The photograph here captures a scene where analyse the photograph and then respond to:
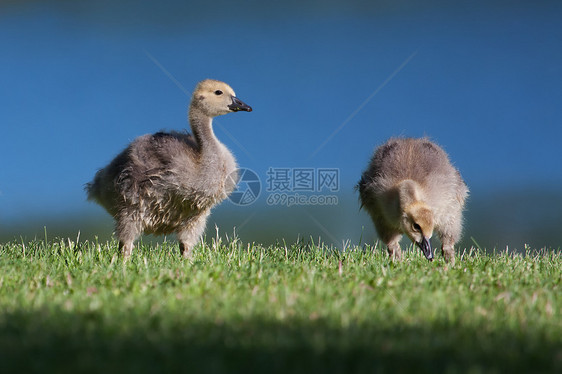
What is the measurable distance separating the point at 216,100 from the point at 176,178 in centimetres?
136

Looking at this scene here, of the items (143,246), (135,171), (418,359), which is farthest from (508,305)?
(143,246)

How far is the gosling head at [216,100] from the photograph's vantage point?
789cm

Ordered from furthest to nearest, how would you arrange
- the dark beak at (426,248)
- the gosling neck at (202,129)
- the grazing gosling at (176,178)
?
the gosling neck at (202,129), the grazing gosling at (176,178), the dark beak at (426,248)

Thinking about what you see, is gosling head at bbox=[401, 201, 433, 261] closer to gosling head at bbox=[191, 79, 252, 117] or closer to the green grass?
the green grass

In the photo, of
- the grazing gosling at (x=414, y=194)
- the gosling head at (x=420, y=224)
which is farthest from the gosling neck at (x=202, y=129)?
the gosling head at (x=420, y=224)

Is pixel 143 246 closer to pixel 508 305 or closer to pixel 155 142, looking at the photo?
pixel 155 142

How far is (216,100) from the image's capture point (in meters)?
7.90

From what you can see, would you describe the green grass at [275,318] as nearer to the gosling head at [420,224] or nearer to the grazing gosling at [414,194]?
the gosling head at [420,224]

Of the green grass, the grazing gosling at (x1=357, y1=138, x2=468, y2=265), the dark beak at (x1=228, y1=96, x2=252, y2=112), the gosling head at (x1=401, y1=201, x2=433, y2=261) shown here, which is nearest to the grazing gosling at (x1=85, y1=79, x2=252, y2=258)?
the dark beak at (x1=228, y1=96, x2=252, y2=112)

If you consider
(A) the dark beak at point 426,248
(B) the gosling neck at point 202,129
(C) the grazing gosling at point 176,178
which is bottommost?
(A) the dark beak at point 426,248

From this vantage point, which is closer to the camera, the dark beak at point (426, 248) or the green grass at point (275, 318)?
the green grass at point (275, 318)

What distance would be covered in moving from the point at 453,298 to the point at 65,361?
10.3ft

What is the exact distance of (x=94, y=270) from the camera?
589 cm

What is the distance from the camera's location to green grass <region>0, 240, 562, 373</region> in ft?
10.3
